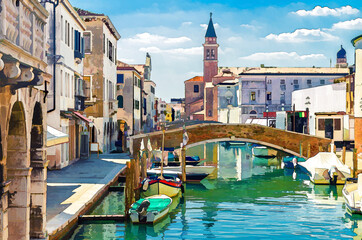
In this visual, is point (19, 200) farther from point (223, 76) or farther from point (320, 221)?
point (223, 76)

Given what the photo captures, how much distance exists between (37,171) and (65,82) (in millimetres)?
13132

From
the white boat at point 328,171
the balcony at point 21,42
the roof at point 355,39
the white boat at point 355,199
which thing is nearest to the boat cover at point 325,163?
the white boat at point 328,171

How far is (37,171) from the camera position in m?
9.30

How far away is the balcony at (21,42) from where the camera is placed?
6532mm

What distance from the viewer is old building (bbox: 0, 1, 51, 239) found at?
6.80 meters

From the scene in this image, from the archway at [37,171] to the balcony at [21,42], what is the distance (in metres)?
1.18

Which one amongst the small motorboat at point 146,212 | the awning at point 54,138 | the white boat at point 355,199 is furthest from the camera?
the white boat at point 355,199

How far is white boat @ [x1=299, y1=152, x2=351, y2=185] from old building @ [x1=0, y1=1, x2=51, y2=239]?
16.5 metres

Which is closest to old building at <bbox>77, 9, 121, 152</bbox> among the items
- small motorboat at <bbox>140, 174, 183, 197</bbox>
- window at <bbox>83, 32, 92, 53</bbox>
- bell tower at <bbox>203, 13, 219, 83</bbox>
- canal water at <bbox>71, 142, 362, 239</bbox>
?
window at <bbox>83, 32, 92, 53</bbox>

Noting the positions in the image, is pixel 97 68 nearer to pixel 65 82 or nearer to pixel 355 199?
pixel 65 82

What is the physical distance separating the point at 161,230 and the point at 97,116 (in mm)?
15370

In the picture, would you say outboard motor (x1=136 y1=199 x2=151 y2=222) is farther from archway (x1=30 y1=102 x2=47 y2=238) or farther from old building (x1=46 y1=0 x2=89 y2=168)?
old building (x1=46 y1=0 x2=89 y2=168)

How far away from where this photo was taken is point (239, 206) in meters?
17.9

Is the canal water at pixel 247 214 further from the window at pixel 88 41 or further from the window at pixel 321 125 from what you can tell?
the window at pixel 321 125
